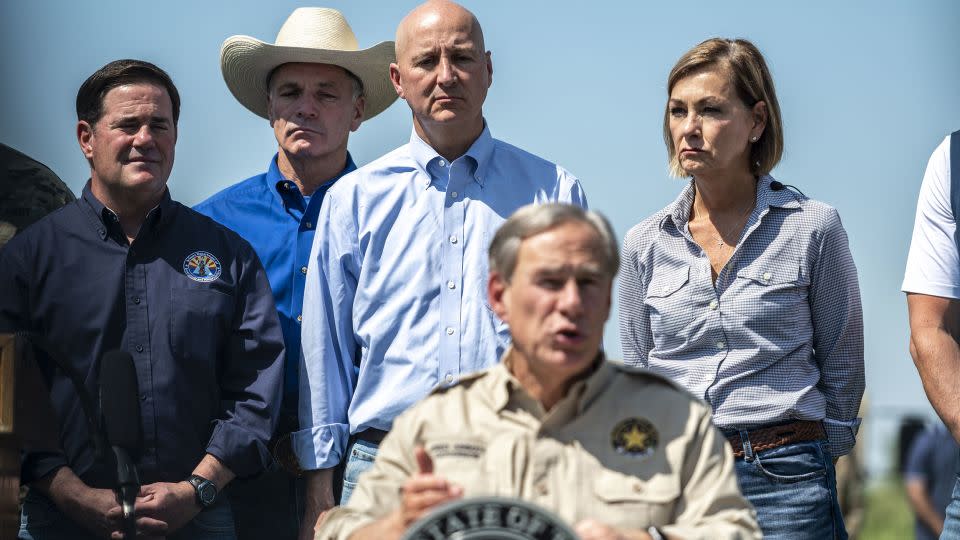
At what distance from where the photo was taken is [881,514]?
1762 cm

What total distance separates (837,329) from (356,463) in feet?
5.08

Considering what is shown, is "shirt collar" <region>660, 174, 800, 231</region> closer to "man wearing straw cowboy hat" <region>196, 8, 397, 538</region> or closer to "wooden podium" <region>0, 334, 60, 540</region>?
"man wearing straw cowboy hat" <region>196, 8, 397, 538</region>

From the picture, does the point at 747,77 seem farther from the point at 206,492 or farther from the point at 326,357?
the point at 206,492

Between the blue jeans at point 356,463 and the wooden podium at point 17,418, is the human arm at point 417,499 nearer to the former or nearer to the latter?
the blue jeans at point 356,463

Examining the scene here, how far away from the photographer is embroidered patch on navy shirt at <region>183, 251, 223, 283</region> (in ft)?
17.2

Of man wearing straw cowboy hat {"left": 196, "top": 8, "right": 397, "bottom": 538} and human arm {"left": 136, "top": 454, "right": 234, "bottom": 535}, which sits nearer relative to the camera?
human arm {"left": 136, "top": 454, "right": 234, "bottom": 535}

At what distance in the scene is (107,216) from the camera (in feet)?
17.2

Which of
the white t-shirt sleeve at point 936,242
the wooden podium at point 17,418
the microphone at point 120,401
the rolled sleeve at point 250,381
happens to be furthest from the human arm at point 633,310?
the wooden podium at point 17,418

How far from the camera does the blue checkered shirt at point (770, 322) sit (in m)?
4.72

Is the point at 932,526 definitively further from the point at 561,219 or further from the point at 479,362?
the point at 561,219

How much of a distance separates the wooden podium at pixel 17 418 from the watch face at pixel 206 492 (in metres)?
0.48

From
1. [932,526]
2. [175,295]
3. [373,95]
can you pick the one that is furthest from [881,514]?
[175,295]

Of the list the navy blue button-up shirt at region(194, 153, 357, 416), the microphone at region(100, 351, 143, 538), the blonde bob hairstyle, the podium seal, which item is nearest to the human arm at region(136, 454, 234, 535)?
the navy blue button-up shirt at region(194, 153, 357, 416)

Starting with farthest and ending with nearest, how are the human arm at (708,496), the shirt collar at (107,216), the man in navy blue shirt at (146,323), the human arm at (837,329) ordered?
the shirt collar at (107,216), the man in navy blue shirt at (146,323), the human arm at (837,329), the human arm at (708,496)
